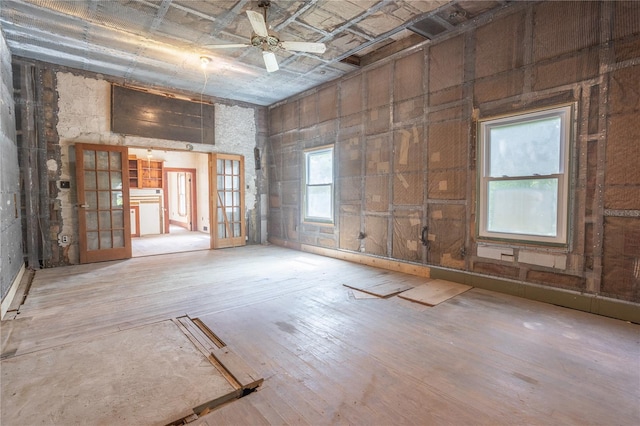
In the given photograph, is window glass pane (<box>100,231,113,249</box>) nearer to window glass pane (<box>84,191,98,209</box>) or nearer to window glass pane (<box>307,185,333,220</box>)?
window glass pane (<box>84,191,98,209</box>)

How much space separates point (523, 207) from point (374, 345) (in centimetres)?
257

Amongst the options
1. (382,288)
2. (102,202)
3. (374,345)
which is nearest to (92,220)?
(102,202)

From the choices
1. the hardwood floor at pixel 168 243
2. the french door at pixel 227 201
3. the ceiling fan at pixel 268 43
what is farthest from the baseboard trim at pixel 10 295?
the ceiling fan at pixel 268 43

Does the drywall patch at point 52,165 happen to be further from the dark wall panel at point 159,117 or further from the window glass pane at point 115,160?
the dark wall panel at point 159,117

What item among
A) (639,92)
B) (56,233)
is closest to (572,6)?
(639,92)

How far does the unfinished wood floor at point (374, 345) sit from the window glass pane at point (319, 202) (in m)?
2.13

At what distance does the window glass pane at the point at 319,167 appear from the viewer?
20.9 ft

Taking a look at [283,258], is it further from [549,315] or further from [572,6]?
[572,6]

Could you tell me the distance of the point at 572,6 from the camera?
130 inches

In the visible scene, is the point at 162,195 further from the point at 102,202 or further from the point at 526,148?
the point at 526,148

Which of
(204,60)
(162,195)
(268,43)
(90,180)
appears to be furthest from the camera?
(162,195)

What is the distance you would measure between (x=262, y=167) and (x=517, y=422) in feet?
23.2

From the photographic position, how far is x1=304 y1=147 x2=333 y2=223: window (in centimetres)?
638

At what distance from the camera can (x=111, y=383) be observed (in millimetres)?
2061
